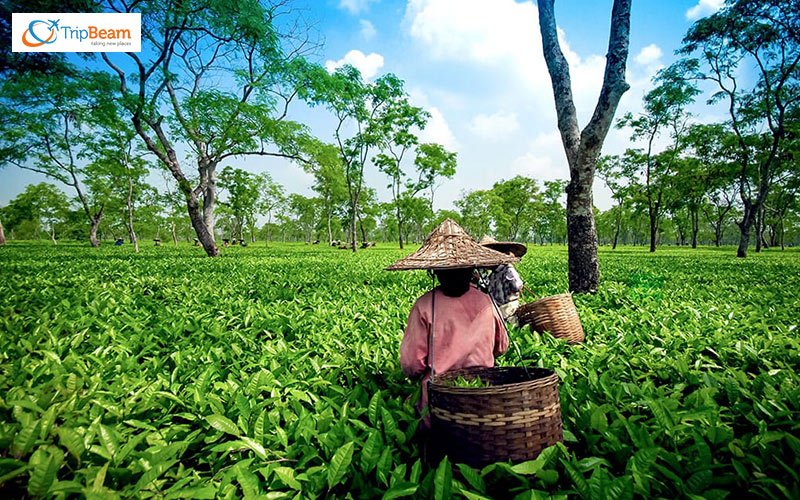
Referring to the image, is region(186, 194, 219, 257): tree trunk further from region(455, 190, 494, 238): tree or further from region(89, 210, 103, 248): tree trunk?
region(455, 190, 494, 238): tree

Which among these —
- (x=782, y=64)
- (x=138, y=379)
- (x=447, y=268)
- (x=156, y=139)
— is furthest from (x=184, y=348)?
(x=782, y=64)

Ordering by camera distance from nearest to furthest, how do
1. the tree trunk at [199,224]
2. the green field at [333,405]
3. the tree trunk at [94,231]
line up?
the green field at [333,405] < the tree trunk at [199,224] < the tree trunk at [94,231]

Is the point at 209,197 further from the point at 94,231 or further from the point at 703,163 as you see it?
the point at 703,163

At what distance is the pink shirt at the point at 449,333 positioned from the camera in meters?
2.26

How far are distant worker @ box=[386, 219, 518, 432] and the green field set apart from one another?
0.40 meters

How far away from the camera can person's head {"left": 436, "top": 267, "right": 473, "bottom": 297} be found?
2.22 meters

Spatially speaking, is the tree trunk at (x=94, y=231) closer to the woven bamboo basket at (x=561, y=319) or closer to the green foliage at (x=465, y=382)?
the woven bamboo basket at (x=561, y=319)

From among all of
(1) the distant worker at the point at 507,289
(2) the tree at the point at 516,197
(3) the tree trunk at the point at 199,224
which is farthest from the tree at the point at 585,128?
(2) the tree at the point at 516,197

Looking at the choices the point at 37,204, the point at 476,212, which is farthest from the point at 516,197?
the point at 37,204

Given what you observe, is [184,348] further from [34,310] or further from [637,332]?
[637,332]

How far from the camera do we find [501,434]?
5.36ft

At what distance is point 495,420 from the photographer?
63.6 inches

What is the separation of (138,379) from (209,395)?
75 centimetres

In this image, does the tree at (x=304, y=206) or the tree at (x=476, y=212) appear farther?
the tree at (x=304, y=206)
